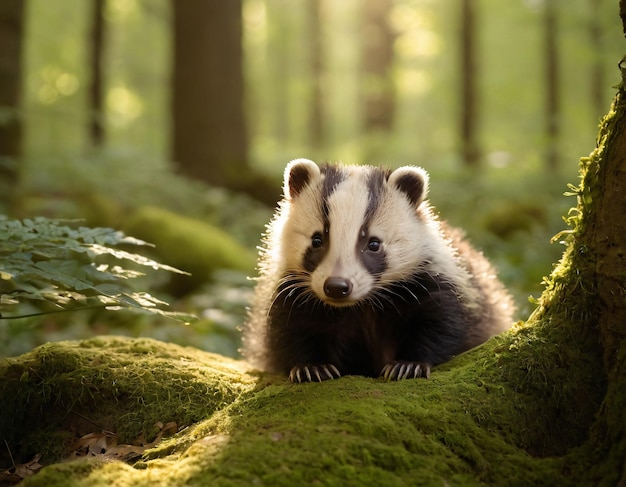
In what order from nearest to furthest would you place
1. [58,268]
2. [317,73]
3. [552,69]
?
[58,268] → [552,69] → [317,73]

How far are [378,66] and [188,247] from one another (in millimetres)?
12305

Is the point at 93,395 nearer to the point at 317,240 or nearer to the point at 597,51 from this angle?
the point at 317,240

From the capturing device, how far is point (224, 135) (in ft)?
39.0

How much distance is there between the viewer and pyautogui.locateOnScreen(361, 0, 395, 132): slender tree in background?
1794 cm

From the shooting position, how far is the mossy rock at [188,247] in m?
8.09

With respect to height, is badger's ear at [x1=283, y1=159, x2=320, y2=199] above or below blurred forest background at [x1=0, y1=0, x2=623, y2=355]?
below

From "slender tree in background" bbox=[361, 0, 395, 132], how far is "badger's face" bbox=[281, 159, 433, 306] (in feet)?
45.8

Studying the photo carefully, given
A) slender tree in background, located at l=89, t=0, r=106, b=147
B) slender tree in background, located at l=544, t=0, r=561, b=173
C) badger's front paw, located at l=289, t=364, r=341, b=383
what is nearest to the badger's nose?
badger's front paw, located at l=289, t=364, r=341, b=383

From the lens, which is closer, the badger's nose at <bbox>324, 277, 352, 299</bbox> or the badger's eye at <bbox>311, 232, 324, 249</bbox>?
the badger's nose at <bbox>324, 277, 352, 299</bbox>

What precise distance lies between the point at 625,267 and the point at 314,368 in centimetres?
173

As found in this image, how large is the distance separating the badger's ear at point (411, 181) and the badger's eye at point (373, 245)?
500 millimetres

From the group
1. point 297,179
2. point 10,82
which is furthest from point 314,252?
point 10,82

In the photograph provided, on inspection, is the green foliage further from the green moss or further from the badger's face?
the badger's face

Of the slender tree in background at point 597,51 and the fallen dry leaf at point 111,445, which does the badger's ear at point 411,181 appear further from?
the slender tree in background at point 597,51
